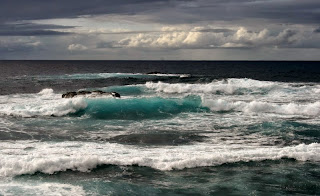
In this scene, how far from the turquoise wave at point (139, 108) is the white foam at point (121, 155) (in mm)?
10190

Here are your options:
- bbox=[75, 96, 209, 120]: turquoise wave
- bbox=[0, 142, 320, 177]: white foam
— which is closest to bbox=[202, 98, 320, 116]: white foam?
bbox=[75, 96, 209, 120]: turquoise wave

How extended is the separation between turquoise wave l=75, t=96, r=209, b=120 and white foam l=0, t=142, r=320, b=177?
33.4 feet

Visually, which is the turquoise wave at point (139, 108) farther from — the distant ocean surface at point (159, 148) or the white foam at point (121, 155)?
the white foam at point (121, 155)

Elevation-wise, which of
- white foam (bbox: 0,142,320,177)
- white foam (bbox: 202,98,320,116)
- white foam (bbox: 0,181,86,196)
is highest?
white foam (bbox: 202,98,320,116)

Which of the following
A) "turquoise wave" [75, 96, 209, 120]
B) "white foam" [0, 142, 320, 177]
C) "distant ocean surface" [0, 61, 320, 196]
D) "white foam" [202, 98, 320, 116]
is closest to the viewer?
"distant ocean surface" [0, 61, 320, 196]

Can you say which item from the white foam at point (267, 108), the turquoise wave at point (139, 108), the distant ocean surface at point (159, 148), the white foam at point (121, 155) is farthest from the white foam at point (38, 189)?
the white foam at point (267, 108)

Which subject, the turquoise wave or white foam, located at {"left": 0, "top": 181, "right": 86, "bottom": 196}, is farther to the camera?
the turquoise wave

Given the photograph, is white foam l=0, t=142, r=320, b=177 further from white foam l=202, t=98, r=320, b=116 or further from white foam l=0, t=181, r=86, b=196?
white foam l=202, t=98, r=320, b=116

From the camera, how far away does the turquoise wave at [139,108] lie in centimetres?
3231

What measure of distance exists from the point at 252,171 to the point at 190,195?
407 centimetres

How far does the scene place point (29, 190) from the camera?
48.2 ft

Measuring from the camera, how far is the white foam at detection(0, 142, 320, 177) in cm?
1725

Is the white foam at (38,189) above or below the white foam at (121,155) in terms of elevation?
below

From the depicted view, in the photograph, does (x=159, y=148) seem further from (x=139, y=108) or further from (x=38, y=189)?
(x=139, y=108)
